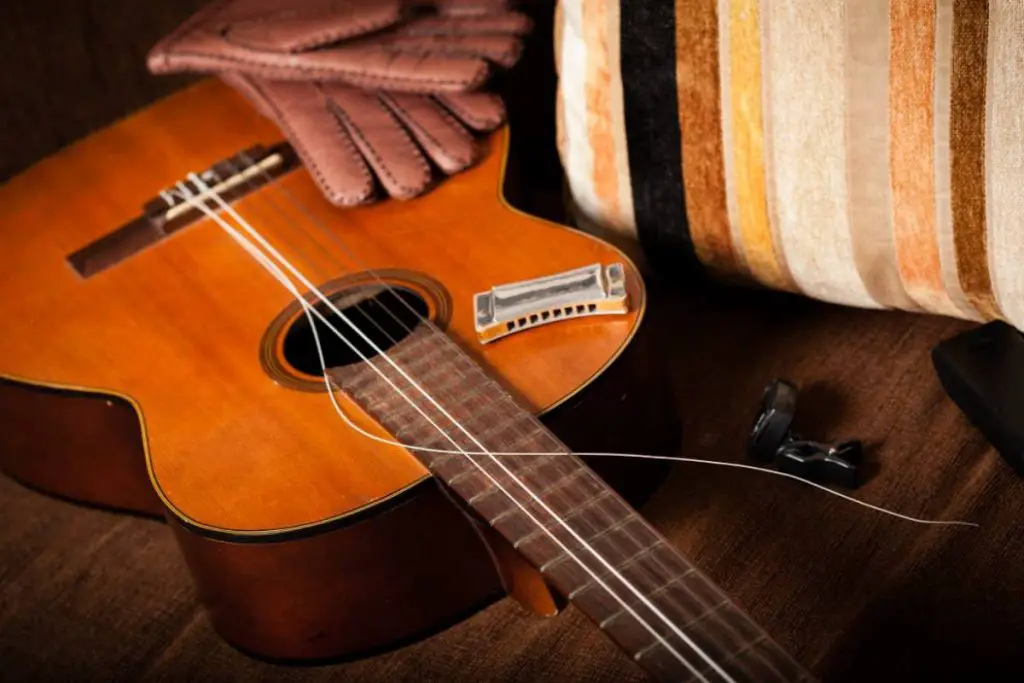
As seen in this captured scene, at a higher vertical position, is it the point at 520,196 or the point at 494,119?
the point at 494,119

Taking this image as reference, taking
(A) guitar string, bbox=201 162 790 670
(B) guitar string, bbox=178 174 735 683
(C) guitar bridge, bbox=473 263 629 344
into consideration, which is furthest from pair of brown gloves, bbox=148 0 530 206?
(A) guitar string, bbox=201 162 790 670

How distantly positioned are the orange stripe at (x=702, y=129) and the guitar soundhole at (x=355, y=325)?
0.30 meters

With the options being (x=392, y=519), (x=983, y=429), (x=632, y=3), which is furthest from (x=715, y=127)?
(x=392, y=519)

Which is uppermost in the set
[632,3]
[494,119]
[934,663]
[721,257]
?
[632,3]

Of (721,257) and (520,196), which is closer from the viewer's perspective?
(721,257)

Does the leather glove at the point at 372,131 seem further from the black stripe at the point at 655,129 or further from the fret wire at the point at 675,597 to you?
the fret wire at the point at 675,597

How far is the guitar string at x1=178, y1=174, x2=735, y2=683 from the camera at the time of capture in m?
0.75

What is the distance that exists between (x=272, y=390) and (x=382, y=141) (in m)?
0.35

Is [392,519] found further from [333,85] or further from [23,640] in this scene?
[333,85]

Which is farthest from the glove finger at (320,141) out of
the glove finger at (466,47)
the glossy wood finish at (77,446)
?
the glossy wood finish at (77,446)

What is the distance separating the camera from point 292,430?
39.3 inches

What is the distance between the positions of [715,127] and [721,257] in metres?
0.15

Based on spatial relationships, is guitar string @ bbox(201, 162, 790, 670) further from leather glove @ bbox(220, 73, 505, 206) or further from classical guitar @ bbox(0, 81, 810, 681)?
leather glove @ bbox(220, 73, 505, 206)

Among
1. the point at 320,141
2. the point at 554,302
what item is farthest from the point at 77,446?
the point at 554,302
